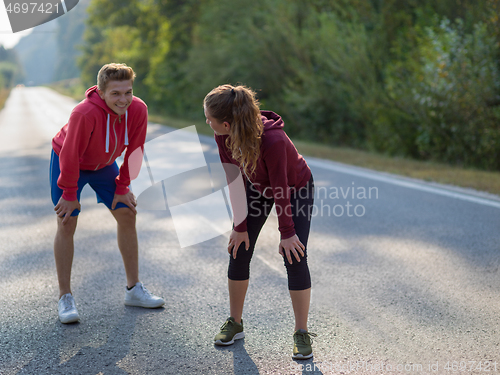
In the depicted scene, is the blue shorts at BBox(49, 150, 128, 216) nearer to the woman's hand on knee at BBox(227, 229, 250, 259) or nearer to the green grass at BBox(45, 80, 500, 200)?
the woman's hand on knee at BBox(227, 229, 250, 259)

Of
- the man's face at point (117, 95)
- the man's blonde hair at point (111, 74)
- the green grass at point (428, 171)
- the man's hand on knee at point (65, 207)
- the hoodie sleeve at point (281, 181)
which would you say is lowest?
the green grass at point (428, 171)

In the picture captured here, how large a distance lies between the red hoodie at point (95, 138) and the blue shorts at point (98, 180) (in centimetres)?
5

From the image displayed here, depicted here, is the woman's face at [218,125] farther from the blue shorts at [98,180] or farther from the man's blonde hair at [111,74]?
the blue shorts at [98,180]

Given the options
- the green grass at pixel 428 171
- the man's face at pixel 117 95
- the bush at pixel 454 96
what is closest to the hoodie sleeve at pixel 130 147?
the man's face at pixel 117 95

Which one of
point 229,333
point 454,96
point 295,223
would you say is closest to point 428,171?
point 454,96

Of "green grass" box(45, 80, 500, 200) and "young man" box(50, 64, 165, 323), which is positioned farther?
"green grass" box(45, 80, 500, 200)

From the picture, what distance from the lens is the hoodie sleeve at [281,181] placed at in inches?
106

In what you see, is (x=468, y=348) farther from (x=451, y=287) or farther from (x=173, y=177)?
(x=173, y=177)

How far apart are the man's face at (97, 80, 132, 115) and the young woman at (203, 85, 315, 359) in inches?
29.4

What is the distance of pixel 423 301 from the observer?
12.0 ft

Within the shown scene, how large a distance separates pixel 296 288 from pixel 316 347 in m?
0.41

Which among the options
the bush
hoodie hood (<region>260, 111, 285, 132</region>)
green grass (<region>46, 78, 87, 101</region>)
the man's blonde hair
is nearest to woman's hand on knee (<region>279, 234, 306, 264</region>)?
hoodie hood (<region>260, 111, 285, 132</region>)

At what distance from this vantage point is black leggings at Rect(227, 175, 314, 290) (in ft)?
9.61

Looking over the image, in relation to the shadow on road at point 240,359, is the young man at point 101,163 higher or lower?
higher
